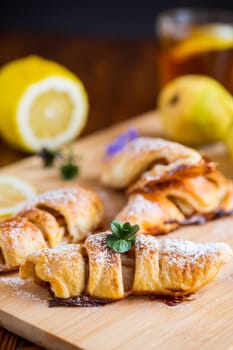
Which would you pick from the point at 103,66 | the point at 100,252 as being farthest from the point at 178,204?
the point at 103,66

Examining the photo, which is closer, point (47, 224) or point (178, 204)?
point (47, 224)

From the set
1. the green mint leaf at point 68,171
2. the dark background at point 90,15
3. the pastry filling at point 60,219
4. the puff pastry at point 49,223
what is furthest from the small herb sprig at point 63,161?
the dark background at point 90,15

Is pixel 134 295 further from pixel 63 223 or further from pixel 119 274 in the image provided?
pixel 63 223

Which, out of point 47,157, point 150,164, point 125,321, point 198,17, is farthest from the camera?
point 198,17

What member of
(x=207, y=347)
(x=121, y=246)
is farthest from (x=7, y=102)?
(x=207, y=347)

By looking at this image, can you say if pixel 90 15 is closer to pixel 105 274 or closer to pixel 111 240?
pixel 111 240

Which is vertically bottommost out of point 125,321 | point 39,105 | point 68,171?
point 125,321

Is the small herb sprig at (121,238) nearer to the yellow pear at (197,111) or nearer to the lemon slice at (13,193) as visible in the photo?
the lemon slice at (13,193)
